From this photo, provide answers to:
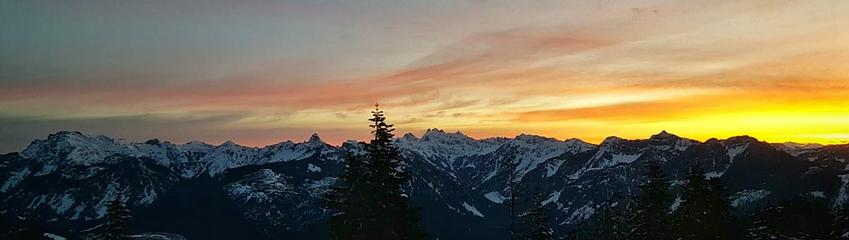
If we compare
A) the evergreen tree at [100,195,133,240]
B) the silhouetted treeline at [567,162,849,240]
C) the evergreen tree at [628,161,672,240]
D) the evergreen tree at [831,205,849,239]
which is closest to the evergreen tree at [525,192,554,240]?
the silhouetted treeline at [567,162,849,240]

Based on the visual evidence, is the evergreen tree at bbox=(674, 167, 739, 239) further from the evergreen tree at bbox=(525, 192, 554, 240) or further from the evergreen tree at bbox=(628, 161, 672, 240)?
the evergreen tree at bbox=(525, 192, 554, 240)

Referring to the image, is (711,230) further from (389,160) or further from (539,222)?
(389,160)

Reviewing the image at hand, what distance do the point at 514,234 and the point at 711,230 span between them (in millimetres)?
13926

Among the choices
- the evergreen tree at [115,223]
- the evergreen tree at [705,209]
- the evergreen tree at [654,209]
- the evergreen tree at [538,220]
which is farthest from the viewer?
the evergreen tree at [538,220]

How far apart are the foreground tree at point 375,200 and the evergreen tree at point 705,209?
24023 millimetres

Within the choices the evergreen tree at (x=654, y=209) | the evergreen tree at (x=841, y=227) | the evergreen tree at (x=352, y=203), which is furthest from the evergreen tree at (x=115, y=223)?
the evergreen tree at (x=841, y=227)

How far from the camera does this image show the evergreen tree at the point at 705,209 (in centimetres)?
5053

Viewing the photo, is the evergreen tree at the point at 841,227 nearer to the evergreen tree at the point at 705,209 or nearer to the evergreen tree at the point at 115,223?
the evergreen tree at the point at 705,209

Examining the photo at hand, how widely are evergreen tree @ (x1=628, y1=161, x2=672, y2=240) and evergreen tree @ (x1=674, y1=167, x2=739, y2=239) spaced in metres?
1.69

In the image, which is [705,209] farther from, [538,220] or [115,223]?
[115,223]

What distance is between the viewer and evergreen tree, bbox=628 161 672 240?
5284 cm

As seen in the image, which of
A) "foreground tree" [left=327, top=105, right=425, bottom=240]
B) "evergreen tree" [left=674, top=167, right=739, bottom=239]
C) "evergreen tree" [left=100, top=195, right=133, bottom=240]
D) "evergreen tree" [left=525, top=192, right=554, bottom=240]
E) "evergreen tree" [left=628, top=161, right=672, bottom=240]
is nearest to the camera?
"foreground tree" [left=327, top=105, right=425, bottom=240]

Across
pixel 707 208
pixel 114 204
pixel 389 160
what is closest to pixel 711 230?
pixel 707 208

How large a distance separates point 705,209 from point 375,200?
88.1 feet
